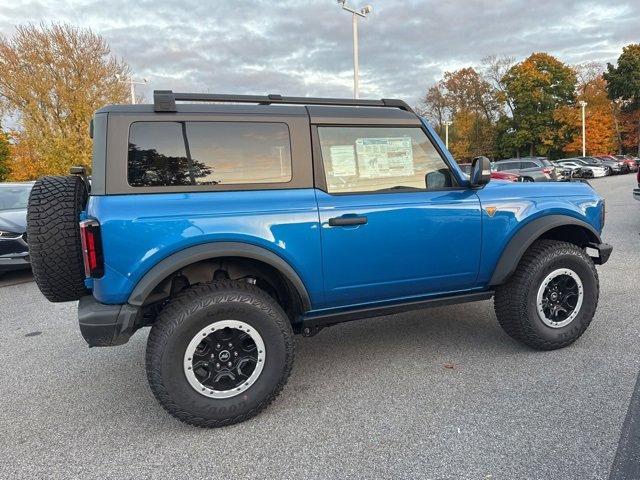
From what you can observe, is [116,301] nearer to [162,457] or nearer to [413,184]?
[162,457]

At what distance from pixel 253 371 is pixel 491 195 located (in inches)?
84.2

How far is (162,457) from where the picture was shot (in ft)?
8.04

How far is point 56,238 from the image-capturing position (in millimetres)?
2736

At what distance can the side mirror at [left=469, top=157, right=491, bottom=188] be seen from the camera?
10.3ft

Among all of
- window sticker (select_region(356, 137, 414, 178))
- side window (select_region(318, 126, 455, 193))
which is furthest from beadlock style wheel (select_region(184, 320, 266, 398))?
window sticker (select_region(356, 137, 414, 178))

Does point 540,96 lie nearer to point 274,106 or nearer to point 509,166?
point 509,166

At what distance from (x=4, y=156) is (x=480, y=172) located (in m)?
31.1

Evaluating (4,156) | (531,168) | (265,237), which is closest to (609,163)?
(531,168)

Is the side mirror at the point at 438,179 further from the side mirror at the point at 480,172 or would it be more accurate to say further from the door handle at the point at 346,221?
the door handle at the point at 346,221

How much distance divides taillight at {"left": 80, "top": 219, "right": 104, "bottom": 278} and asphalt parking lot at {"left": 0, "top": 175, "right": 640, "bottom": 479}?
Answer: 104 centimetres

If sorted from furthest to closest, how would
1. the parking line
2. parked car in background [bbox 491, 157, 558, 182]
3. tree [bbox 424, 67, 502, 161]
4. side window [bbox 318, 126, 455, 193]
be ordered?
tree [bbox 424, 67, 502, 161]
parked car in background [bbox 491, 157, 558, 182]
side window [bbox 318, 126, 455, 193]
the parking line


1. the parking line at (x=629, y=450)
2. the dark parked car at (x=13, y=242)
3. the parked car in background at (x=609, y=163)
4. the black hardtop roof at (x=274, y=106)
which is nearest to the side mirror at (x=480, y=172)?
the black hardtop roof at (x=274, y=106)

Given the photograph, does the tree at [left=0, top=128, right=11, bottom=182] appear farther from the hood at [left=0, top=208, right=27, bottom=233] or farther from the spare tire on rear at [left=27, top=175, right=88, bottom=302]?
the spare tire on rear at [left=27, top=175, right=88, bottom=302]

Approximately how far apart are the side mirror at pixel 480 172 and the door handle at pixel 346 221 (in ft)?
2.99
